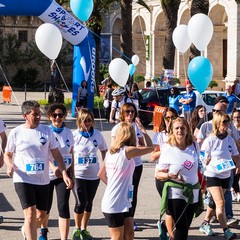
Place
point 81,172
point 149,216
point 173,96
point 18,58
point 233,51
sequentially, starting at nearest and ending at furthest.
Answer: point 81,172
point 149,216
point 173,96
point 233,51
point 18,58

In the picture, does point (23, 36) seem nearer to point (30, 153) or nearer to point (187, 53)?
point (187, 53)

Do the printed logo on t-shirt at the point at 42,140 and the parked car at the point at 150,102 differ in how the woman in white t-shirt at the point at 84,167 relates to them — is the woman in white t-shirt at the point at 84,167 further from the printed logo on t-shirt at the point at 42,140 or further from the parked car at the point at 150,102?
the parked car at the point at 150,102

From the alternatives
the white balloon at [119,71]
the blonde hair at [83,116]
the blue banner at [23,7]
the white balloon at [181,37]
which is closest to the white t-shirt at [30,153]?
the blonde hair at [83,116]

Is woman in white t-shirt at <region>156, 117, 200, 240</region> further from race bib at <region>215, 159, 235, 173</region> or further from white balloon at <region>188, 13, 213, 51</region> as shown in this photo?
white balloon at <region>188, 13, 213, 51</region>

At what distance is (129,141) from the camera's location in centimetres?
673

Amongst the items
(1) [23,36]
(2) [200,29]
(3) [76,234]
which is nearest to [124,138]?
(3) [76,234]

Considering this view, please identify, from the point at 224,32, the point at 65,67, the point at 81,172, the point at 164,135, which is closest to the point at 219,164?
the point at 164,135

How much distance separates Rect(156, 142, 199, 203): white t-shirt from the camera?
280 inches

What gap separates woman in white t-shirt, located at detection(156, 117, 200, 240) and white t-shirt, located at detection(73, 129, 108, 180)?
1327 millimetres

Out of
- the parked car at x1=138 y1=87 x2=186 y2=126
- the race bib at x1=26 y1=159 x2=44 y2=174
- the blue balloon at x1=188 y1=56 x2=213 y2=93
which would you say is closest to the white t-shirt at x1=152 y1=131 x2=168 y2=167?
the race bib at x1=26 y1=159 x2=44 y2=174

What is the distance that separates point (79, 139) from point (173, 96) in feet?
38.2

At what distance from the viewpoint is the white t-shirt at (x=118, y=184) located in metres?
6.70

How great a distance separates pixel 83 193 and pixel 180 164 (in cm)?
160

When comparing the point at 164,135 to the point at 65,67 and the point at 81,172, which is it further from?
the point at 65,67
